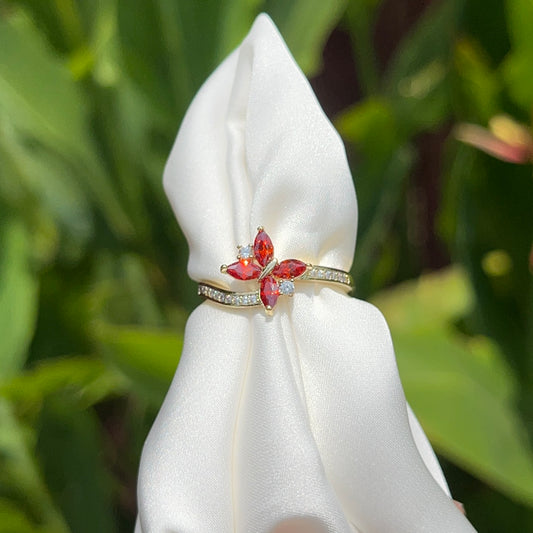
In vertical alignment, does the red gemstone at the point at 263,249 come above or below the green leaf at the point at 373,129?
above

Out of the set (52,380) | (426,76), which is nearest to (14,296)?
(52,380)

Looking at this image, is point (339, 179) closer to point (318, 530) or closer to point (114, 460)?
point (318, 530)

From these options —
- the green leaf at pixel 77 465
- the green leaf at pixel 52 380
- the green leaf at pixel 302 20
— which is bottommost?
the green leaf at pixel 77 465

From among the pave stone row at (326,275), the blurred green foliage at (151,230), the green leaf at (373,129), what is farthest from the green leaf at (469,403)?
the pave stone row at (326,275)

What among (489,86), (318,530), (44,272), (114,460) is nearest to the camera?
(318,530)

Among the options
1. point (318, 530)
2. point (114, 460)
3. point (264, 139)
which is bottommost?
point (114, 460)

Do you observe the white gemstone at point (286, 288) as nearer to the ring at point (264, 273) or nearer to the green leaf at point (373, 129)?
the ring at point (264, 273)

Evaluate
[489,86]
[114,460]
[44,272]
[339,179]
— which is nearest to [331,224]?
[339,179]
